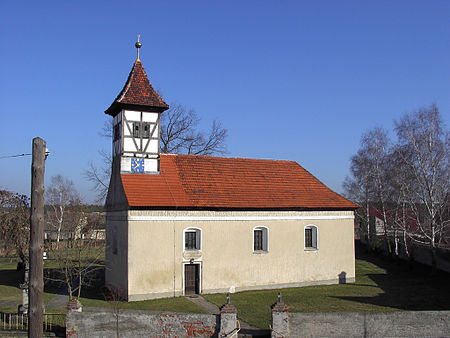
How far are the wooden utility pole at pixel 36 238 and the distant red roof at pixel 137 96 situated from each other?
14107mm

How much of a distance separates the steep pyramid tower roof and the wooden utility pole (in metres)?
14.1

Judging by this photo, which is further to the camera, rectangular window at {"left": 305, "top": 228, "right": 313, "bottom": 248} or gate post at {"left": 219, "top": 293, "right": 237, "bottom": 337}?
rectangular window at {"left": 305, "top": 228, "right": 313, "bottom": 248}

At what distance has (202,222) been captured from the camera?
2384cm

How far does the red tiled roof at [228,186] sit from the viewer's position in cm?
2366

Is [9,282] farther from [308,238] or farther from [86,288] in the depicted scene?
[308,238]

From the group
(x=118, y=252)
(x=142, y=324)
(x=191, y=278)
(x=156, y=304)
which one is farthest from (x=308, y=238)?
(x=142, y=324)

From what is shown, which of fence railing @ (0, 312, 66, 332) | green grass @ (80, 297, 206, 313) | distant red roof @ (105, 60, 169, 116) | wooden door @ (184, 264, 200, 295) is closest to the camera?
fence railing @ (0, 312, 66, 332)

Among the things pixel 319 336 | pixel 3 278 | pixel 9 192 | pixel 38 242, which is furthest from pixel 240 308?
pixel 3 278

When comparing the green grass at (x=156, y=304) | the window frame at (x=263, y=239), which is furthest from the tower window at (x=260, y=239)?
the green grass at (x=156, y=304)

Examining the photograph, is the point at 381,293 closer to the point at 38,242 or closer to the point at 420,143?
the point at 420,143

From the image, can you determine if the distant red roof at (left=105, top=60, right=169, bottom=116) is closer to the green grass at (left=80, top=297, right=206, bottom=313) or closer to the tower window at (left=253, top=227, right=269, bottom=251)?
the tower window at (left=253, top=227, right=269, bottom=251)

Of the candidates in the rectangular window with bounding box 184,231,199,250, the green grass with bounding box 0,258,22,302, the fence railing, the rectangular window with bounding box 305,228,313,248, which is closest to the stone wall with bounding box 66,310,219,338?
the fence railing

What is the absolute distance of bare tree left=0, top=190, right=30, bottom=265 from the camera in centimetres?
2423

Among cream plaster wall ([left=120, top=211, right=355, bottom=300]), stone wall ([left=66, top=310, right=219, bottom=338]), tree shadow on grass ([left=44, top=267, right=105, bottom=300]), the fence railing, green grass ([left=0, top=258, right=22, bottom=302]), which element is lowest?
green grass ([left=0, top=258, right=22, bottom=302])
